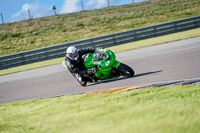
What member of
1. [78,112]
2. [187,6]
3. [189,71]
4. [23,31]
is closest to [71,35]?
[23,31]

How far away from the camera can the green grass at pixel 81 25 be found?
1310 inches

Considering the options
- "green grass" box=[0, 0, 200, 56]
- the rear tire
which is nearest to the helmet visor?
the rear tire

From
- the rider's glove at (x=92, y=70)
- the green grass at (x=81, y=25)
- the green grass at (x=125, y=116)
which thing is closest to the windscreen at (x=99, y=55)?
the rider's glove at (x=92, y=70)

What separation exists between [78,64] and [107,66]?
43.9 inches

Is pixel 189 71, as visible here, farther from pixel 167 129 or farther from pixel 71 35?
pixel 71 35

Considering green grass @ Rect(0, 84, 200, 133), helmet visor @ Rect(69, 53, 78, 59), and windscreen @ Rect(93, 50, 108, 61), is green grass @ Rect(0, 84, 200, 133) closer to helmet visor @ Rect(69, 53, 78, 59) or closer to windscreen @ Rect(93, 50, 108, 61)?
windscreen @ Rect(93, 50, 108, 61)

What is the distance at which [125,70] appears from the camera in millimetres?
8156

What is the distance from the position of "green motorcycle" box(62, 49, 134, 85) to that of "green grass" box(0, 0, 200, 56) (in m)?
24.3

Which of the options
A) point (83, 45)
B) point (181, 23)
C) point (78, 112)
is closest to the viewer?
point (78, 112)

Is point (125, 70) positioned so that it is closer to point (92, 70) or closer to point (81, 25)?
point (92, 70)

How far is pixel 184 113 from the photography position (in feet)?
11.5

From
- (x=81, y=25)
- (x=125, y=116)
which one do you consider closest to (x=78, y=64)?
(x=125, y=116)

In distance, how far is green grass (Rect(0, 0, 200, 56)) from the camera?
33.3 meters

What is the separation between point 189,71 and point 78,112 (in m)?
3.77
